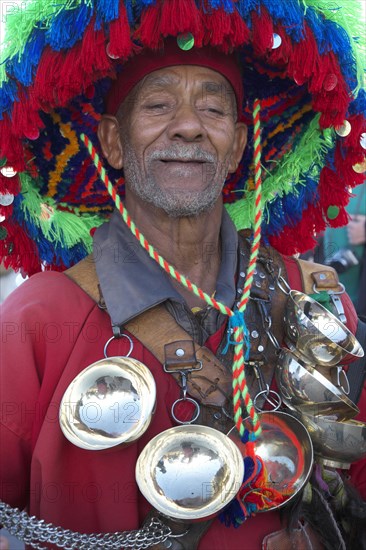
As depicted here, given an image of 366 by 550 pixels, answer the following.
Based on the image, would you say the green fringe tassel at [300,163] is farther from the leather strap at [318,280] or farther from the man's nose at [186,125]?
the man's nose at [186,125]

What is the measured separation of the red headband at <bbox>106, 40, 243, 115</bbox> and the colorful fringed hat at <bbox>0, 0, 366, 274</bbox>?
0.13 ft

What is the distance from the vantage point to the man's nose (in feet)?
7.84

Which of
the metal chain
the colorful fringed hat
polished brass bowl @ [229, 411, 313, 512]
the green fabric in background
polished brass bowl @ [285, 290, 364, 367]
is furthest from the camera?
the green fabric in background

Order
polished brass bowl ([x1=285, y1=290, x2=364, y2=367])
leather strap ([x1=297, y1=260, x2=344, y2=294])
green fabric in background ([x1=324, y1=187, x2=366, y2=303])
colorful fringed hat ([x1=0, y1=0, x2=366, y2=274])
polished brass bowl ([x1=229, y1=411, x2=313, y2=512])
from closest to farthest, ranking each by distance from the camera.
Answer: colorful fringed hat ([x1=0, y1=0, x2=366, y2=274]) < polished brass bowl ([x1=229, y1=411, x2=313, y2=512]) < polished brass bowl ([x1=285, y1=290, x2=364, y2=367]) < leather strap ([x1=297, y1=260, x2=344, y2=294]) < green fabric in background ([x1=324, y1=187, x2=366, y2=303])

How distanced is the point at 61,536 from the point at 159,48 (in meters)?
1.46

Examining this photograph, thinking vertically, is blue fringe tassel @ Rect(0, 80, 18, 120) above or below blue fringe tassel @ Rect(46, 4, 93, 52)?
below

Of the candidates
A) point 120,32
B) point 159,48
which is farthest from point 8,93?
point 159,48

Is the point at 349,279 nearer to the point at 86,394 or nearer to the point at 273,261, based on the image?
the point at 273,261

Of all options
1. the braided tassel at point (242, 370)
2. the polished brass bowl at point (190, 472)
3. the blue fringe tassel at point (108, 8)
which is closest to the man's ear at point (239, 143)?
the braided tassel at point (242, 370)

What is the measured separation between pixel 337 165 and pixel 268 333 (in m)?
0.71

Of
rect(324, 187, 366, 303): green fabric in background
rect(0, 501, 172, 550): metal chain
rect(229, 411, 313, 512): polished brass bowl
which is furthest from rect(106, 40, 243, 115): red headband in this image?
rect(324, 187, 366, 303): green fabric in background

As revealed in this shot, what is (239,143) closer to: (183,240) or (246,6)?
(183,240)

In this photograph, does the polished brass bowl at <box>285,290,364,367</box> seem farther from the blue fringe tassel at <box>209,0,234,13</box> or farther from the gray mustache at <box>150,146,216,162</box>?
the blue fringe tassel at <box>209,0,234,13</box>

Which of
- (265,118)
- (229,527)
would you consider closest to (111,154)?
(265,118)
